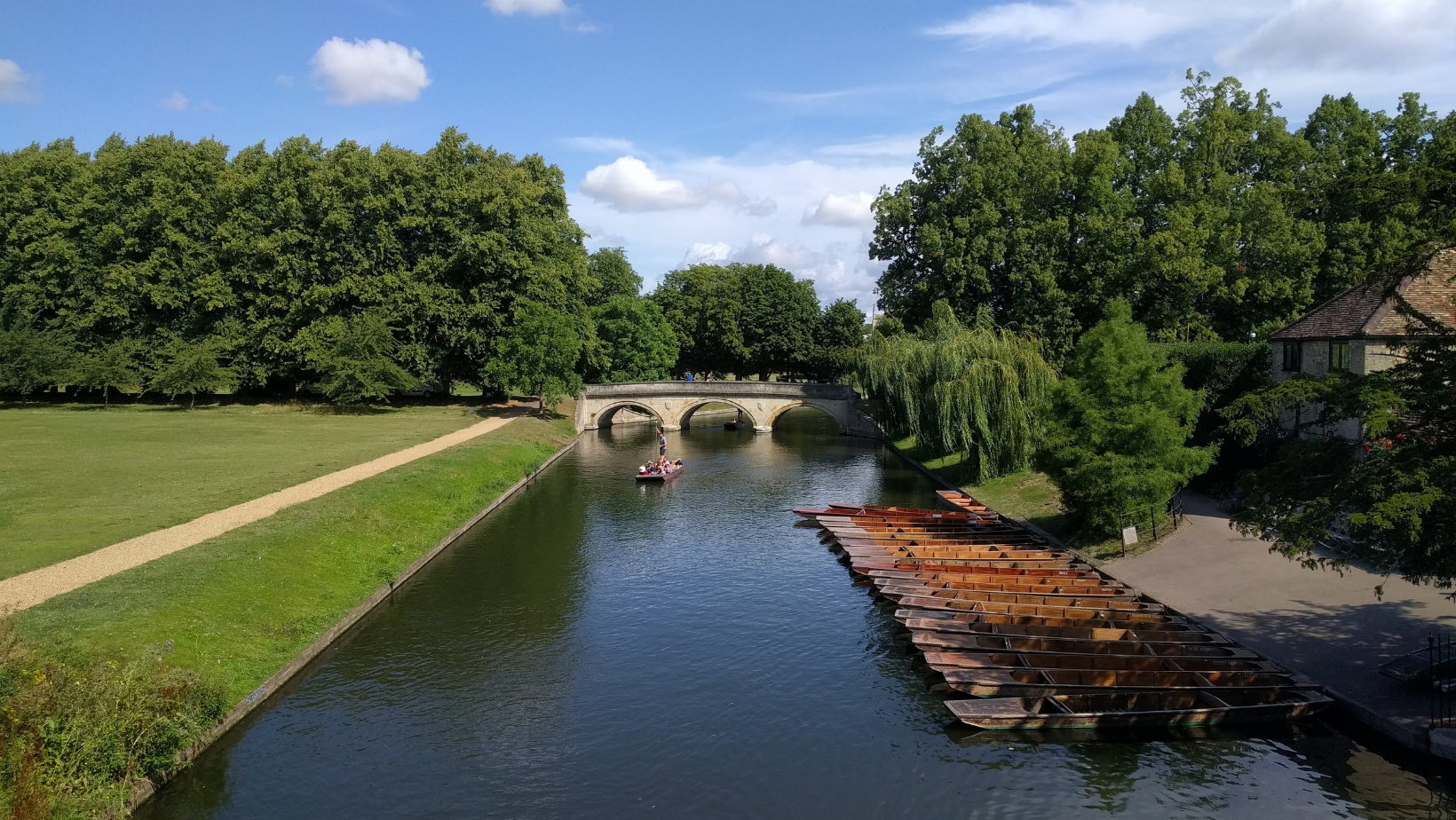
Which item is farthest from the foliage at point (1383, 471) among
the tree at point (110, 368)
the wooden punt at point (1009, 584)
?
the tree at point (110, 368)

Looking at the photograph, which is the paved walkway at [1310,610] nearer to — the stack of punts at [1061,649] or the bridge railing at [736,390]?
the stack of punts at [1061,649]

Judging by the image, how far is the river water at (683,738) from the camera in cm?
1491

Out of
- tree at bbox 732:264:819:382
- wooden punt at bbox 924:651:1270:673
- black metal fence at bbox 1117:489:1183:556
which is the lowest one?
wooden punt at bbox 924:651:1270:673

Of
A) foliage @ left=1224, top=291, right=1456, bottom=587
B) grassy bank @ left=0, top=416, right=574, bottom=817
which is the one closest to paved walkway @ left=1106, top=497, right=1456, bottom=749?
foliage @ left=1224, top=291, right=1456, bottom=587

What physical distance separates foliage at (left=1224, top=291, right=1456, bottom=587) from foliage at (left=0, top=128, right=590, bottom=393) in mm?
51543

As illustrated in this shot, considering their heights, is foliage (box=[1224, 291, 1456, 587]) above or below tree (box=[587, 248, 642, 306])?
below

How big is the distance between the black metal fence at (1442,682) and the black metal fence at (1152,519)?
10.1m

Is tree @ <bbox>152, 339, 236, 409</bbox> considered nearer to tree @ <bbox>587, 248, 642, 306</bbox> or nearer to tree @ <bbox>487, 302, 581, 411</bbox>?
tree @ <bbox>487, 302, 581, 411</bbox>

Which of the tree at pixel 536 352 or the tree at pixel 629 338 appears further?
the tree at pixel 629 338

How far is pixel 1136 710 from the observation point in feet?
56.0

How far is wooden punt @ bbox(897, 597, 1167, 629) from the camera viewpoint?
2095 centimetres

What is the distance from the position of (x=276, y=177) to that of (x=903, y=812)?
62.4m

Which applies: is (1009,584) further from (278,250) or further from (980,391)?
(278,250)

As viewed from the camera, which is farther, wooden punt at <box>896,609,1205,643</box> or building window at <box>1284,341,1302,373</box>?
building window at <box>1284,341,1302,373</box>
